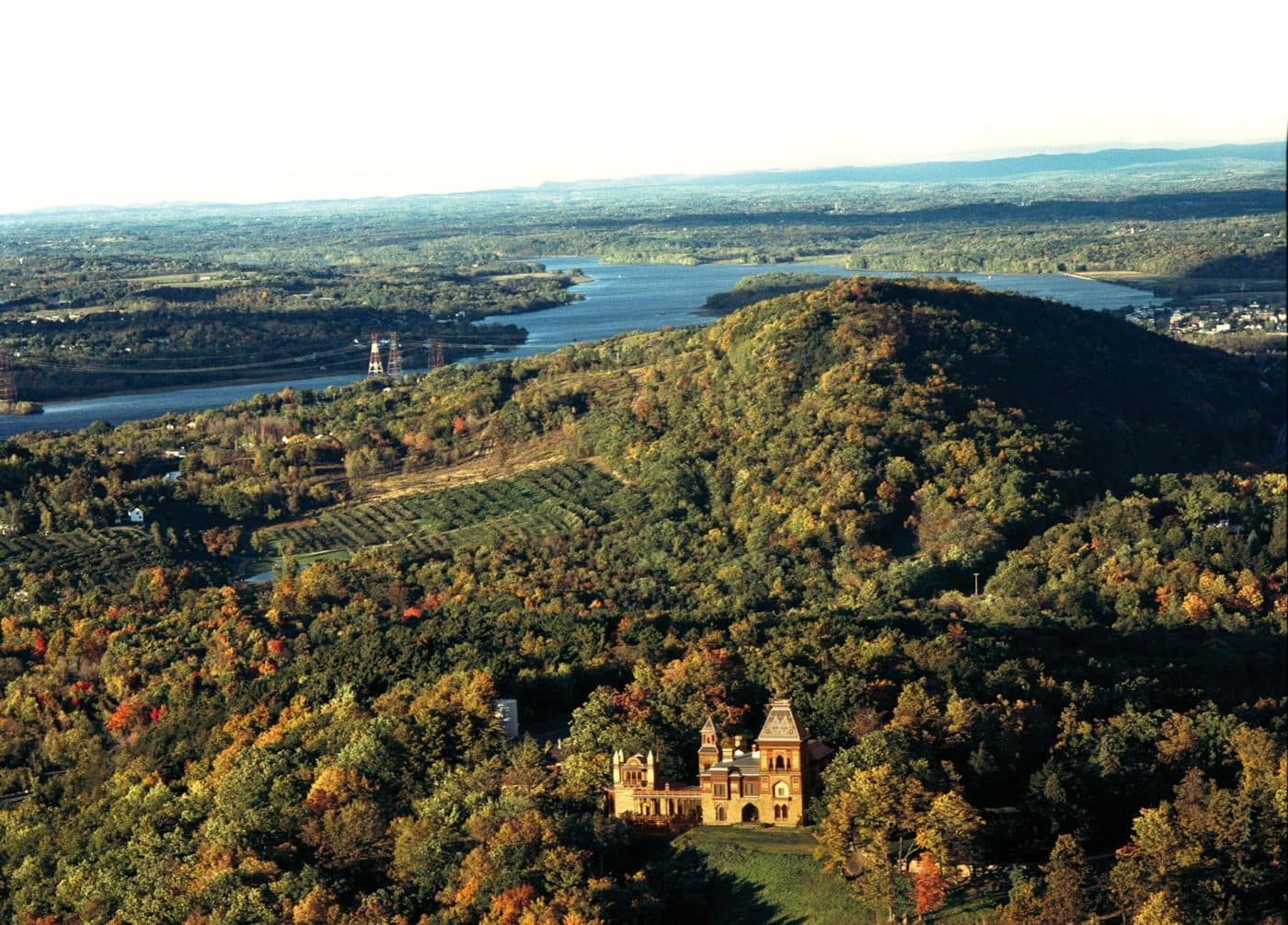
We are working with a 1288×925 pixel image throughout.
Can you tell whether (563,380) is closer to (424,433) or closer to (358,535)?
(424,433)

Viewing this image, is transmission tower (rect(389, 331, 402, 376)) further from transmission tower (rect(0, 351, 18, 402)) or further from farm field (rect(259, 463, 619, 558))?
farm field (rect(259, 463, 619, 558))

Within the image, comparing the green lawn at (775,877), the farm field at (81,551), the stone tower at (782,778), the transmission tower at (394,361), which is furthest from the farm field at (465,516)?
the transmission tower at (394,361)

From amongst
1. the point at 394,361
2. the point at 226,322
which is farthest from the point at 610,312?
the point at 394,361

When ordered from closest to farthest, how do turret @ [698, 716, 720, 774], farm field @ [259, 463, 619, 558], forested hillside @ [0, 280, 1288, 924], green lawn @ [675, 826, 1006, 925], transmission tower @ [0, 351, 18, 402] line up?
green lawn @ [675, 826, 1006, 925] → forested hillside @ [0, 280, 1288, 924] → turret @ [698, 716, 720, 774] → farm field @ [259, 463, 619, 558] → transmission tower @ [0, 351, 18, 402]

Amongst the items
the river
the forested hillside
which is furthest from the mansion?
the river

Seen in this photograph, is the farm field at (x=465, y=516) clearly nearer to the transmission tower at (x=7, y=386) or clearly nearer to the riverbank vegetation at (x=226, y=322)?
the transmission tower at (x=7, y=386)

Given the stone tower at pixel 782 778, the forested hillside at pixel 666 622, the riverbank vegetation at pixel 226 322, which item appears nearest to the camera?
the forested hillside at pixel 666 622

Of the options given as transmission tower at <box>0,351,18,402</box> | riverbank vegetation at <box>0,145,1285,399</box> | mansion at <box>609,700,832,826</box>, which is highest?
mansion at <box>609,700,832,826</box>

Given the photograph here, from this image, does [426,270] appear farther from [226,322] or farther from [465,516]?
[465,516]
